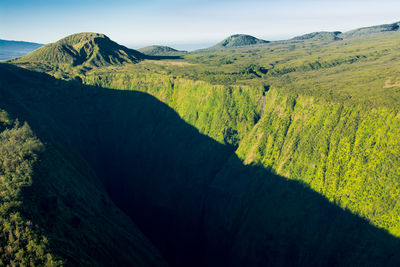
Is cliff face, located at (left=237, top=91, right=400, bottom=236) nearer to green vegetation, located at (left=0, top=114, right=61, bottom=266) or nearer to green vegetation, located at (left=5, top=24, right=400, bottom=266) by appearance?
green vegetation, located at (left=5, top=24, right=400, bottom=266)

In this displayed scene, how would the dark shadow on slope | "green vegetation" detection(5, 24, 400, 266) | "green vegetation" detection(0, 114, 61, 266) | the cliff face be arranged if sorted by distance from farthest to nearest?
the dark shadow on slope < the cliff face < "green vegetation" detection(5, 24, 400, 266) < "green vegetation" detection(0, 114, 61, 266)

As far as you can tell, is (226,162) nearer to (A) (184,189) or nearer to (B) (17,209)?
(A) (184,189)

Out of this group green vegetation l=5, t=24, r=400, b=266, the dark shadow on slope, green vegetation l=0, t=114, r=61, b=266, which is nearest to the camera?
green vegetation l=0, t=114, r=61, b=266

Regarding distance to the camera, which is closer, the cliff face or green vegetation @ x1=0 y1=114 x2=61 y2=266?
green vegetation @ x1=0 y1=114 x2=61 y2=266

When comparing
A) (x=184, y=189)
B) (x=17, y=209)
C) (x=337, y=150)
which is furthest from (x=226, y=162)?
(x=17, y=209)

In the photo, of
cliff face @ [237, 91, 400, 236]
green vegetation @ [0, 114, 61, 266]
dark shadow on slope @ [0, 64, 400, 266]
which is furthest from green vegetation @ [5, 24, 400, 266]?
green vegetation @ [0, 114, 61, 266]

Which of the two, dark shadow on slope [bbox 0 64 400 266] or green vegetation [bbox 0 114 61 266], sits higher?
green vegetation [bbox 0 114 61 266]

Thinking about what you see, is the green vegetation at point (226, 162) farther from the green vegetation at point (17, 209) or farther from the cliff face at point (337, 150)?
the green vegetation at point (17, 209)

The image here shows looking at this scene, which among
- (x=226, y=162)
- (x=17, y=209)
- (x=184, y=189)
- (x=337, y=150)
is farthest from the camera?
(x=184, y=189)

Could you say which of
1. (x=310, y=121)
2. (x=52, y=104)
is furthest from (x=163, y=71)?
(x=310, y=121)

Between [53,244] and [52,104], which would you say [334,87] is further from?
[52,104]

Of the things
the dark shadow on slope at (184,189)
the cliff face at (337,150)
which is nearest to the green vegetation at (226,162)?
the cliff face at (337,150)
